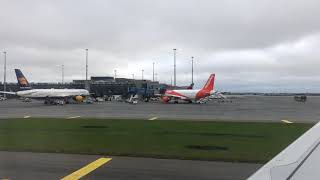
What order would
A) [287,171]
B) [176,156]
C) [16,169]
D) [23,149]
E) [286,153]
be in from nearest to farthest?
[287,171] < [286,153] < [16,169] < [176,156] < [23,149]

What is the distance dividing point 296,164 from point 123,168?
26.0ft

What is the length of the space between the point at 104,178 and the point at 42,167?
81.4 inches

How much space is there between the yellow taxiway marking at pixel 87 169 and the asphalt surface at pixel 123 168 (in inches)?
5.9

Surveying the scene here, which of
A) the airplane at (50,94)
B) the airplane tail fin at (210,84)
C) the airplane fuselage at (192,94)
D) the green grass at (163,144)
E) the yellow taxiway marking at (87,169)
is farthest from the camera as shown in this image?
the airplane tail fin at (210,84)

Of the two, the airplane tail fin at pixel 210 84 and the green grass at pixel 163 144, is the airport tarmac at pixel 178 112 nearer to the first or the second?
the green grass at pixel 163 144

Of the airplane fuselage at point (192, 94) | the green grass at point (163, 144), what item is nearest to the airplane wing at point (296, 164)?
the green grass at point (163, 144)

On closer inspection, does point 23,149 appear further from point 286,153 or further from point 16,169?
point 286,153

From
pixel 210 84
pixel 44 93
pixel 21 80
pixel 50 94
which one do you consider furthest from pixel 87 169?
pixel 21 80

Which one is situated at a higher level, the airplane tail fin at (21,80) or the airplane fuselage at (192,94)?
the airplane tail fin at (21,80)

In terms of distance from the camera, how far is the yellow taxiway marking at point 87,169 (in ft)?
32.4

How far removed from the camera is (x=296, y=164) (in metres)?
3.27

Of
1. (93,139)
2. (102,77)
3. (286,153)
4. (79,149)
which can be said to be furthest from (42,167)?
(102,77)

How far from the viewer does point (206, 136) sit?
60.2 ft

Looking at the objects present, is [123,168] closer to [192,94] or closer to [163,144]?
[163,144]
